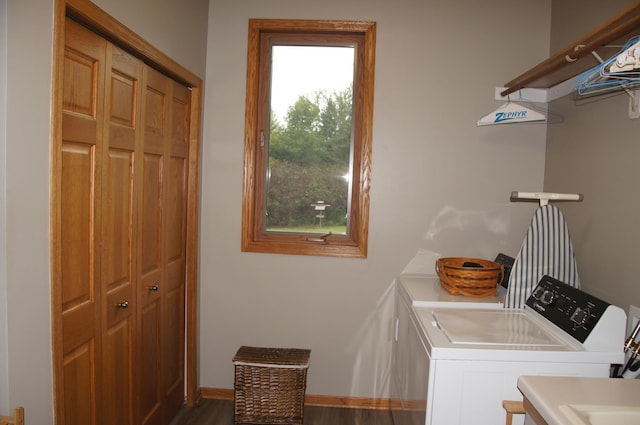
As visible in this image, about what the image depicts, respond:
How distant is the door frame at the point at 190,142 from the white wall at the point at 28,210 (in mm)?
21

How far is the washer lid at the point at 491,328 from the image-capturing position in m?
1.65

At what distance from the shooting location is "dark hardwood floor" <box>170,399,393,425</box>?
2652 mm

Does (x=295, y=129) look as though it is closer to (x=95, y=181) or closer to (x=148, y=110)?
(x=148, y=110)

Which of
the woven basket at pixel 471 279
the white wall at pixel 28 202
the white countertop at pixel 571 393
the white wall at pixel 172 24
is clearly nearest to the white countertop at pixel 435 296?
the woven basket at pixel 471 279

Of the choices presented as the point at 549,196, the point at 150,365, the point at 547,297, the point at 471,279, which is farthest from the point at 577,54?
the point at 150,365

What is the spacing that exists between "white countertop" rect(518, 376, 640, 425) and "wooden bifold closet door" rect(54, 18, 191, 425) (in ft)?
4.76

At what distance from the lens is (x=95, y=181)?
1727 millimetres

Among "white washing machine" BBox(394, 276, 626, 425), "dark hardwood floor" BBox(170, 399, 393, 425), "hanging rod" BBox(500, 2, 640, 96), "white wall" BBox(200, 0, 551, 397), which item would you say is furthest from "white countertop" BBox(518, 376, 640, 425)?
"dark hardwood floor" BBox(170, 399, 393, 425)

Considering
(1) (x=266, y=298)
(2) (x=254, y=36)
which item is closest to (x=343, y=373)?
(1) (x=266, y=298)

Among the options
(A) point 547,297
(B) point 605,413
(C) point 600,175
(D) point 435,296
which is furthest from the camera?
(D) point 435,296

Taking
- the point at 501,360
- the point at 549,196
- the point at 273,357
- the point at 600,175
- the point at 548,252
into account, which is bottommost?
the point at 273,357

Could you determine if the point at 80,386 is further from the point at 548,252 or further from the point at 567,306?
the point at 548,252

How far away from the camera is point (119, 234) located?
6.40 ft

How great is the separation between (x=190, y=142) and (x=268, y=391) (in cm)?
150
